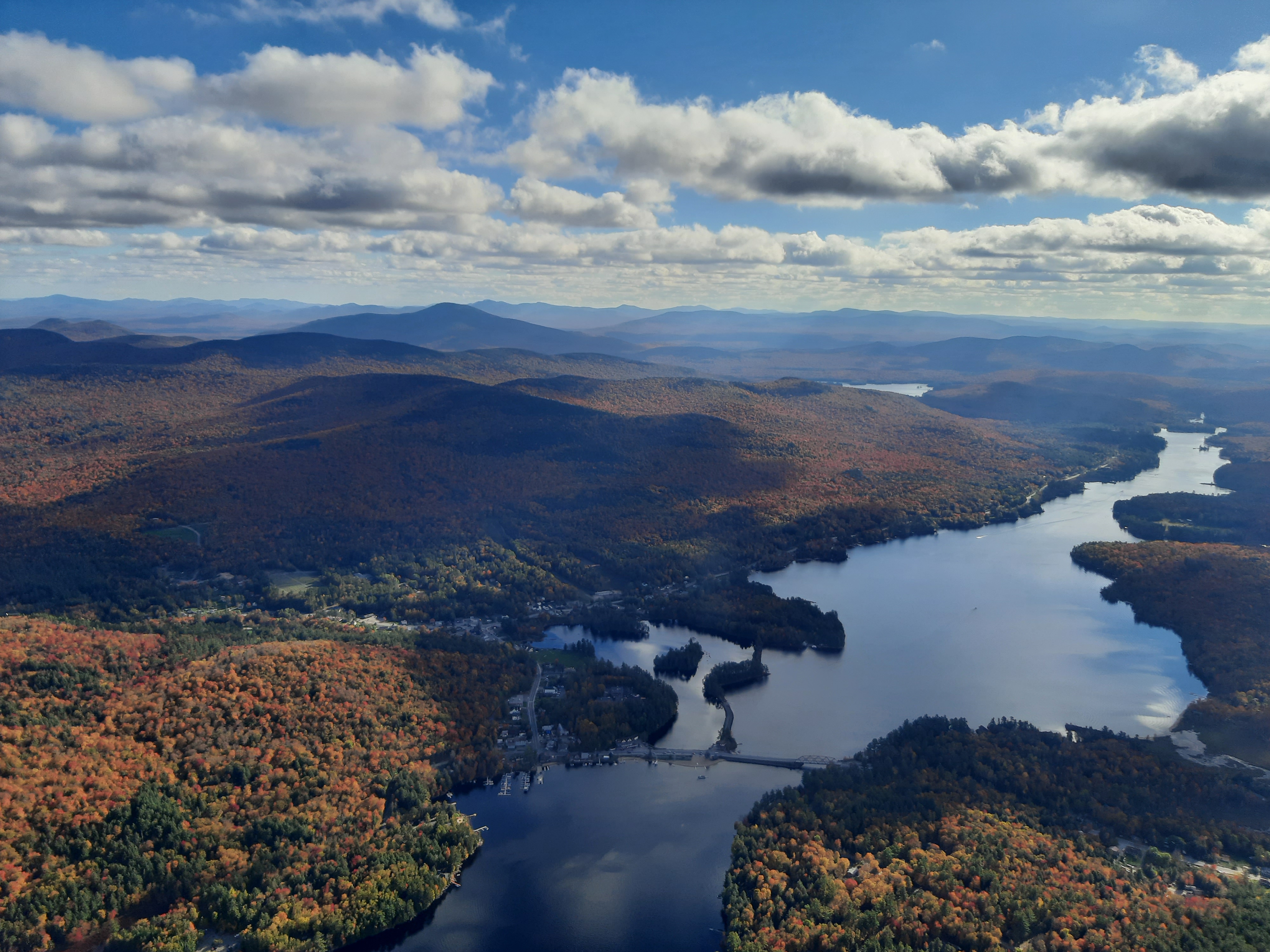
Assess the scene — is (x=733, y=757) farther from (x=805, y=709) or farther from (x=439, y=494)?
(x=439, y=494)

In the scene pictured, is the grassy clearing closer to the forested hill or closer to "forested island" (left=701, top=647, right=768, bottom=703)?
the forested hill

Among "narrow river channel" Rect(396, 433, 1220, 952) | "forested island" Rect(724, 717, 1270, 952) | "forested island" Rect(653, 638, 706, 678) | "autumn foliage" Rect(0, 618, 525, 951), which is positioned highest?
"autumn foliage" Rect(0, 618, 525, 951)

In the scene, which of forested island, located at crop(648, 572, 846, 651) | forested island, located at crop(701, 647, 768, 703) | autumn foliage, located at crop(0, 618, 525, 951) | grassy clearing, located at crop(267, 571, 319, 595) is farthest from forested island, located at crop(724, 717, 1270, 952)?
grassy clearing, located at crop(267, 571, 319, 595)

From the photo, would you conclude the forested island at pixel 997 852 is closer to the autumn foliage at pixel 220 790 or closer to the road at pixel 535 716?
the road at pixel 535 716

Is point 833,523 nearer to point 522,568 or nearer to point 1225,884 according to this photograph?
point 522,568

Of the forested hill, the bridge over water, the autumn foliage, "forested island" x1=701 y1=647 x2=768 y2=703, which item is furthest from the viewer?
the forested hill

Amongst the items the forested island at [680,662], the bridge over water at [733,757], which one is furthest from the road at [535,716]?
the forested island at [680,662]
